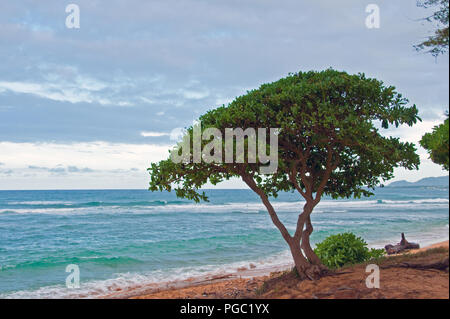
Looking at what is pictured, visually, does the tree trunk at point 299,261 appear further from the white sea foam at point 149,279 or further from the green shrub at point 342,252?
the white sea foam at point 149,279

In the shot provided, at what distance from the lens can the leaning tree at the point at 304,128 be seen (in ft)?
28.5

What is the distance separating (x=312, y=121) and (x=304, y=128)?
0.56m

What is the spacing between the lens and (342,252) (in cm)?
1174

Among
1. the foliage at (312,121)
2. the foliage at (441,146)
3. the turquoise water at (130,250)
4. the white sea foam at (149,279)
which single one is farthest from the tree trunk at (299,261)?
the white sea foam at (149,279)

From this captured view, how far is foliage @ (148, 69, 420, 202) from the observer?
8750mm

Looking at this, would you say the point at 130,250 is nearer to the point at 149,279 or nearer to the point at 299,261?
the point at 149,279

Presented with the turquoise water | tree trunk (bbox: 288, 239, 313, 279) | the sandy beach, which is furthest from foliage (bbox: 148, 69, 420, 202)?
the turquoise water

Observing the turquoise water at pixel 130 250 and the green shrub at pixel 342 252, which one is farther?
the turquoise water at pixel 130 250

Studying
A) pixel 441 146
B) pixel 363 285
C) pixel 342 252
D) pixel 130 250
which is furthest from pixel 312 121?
pixel 130 250

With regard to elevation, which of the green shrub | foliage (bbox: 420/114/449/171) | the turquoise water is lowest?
the turquoise water

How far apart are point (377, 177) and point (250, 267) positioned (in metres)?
8.27

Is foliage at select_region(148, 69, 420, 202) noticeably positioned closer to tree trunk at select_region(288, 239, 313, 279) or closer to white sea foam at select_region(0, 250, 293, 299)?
tree trunk at select_region(288, 239, 313, 279)
